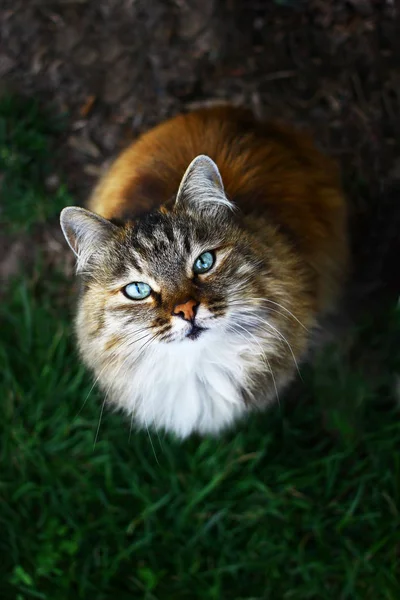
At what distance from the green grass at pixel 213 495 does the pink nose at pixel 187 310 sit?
0.97 meters

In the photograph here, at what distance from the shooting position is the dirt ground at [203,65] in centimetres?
292

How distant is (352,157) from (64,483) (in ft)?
6.16

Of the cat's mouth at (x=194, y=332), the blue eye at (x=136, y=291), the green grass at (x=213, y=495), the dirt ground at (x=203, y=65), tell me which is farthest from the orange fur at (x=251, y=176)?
the dirt ground at (x=203, y=65)

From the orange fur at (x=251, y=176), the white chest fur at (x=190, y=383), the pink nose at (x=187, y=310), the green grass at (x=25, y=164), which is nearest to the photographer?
the pink nose at (x=187, y=310)

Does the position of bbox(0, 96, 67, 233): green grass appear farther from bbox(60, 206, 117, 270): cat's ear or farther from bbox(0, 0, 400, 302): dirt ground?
bbox(60, 206, 117, 270): cat's ear

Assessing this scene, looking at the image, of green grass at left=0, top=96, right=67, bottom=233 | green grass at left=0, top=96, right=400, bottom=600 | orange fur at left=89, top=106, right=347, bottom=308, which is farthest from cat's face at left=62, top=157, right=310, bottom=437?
green grass at left=0, top=96, right=67, bottom=233

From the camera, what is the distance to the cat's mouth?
5.30 feet

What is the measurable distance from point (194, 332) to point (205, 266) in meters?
0.18

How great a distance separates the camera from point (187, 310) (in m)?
1.59

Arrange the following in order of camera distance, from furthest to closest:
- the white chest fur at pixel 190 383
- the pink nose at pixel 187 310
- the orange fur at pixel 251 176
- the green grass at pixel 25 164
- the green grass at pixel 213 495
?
the green grass at pixel 25 164
the green grass at pixel 213 495
the orange fur at pixel 251 176
the white chest fur at pixel 190 383
the pink nose at pixel 187 310

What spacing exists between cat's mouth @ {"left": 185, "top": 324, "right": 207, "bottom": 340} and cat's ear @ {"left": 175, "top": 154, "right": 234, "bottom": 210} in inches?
13.0

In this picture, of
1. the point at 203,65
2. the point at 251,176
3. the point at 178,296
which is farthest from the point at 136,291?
the point at 203,65

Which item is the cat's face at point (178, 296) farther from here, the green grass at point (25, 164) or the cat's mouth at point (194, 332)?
the green grass at point (25, 164)

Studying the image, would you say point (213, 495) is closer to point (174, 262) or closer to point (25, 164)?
point (174, 262)
